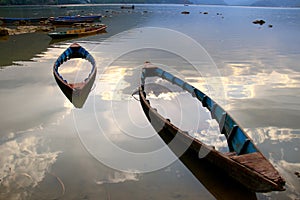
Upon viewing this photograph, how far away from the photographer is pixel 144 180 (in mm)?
7477

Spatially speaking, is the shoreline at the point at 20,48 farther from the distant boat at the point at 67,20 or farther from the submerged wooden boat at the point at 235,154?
the distant boat at the point at 67,20

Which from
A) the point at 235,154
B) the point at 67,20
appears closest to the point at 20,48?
the point at 67,20

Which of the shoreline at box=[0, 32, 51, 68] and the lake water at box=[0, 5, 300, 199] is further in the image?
the shoreline at box=[0, 32, 51, 68]

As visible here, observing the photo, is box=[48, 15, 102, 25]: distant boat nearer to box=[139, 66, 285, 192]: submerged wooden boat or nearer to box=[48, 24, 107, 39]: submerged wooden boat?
box=[48, 24, 107, 39]: submerged wooden boat

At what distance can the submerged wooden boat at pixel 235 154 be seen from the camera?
19.0 feet

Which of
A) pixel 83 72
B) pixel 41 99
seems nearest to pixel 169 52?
pixel 83 72

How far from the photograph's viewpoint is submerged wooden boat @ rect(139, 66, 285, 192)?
5797 millimetres

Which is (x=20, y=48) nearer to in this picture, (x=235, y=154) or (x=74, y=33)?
(x=74, y=33)

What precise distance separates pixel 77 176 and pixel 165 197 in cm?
257

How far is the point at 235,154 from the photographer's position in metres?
7.08

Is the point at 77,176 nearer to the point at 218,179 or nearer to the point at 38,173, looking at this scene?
the point at 38,173

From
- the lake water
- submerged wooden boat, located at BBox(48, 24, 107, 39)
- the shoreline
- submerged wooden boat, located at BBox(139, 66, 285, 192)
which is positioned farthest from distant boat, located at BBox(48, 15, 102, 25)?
submerged wooden boat, located at BBox(139, 66, 285, 192)

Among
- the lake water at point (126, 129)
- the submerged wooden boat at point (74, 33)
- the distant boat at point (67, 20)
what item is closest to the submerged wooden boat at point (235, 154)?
the lake water at point (126, 129)

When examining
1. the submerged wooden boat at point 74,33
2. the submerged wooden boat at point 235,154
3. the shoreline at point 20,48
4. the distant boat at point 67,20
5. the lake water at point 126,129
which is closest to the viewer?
the submerged wooden boat at point 235,154
